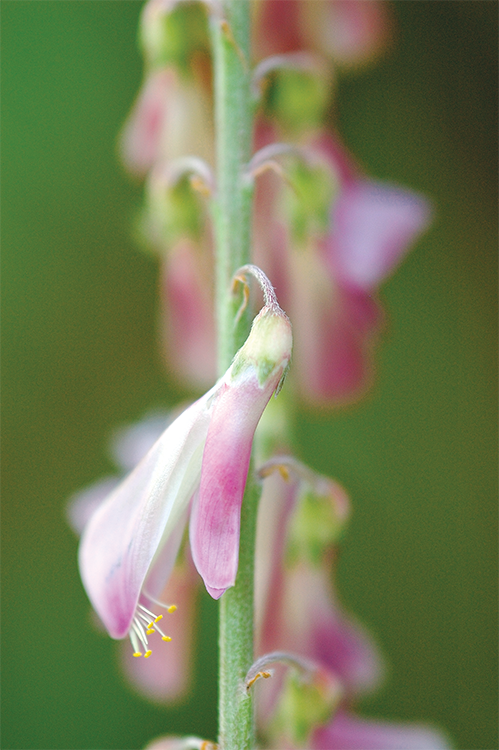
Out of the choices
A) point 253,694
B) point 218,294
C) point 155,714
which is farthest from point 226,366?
point 155,714

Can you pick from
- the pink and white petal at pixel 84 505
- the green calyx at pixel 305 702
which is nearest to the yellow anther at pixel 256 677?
the green calyx at pixel 305 702

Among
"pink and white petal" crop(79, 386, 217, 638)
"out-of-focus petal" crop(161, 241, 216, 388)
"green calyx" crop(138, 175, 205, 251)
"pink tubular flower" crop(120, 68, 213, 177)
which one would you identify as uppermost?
"pink tubular flower" crop(120, 68, 213, 177)

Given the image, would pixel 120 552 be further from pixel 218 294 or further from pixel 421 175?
pixel 421 175

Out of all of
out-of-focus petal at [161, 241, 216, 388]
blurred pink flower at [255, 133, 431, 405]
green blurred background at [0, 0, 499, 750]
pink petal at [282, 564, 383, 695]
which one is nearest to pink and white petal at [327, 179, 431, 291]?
blurred pink flower at [255, 133, 431, 405]

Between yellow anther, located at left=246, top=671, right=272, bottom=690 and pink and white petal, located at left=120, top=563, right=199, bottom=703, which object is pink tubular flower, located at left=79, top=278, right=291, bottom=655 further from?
pink and white petal, located at left=120, top=563, right=199, bottom=703

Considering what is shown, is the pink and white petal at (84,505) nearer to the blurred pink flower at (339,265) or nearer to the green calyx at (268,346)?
the blurred pink flower at (339,265)

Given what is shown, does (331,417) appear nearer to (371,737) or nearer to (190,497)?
(371,737)
